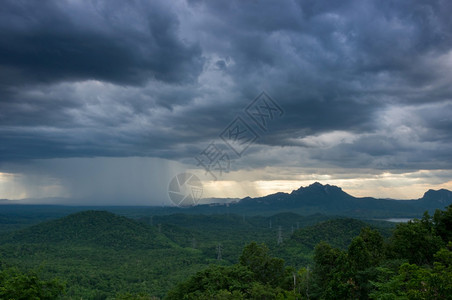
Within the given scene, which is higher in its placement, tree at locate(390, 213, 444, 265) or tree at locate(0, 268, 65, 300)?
tree at locate(390, 213, 444, 265)

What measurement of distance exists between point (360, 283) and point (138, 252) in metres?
145

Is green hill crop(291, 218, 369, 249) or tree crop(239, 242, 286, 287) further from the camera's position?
green hill crop(291, 218, 369, 249)

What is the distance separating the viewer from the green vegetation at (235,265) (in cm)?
2973

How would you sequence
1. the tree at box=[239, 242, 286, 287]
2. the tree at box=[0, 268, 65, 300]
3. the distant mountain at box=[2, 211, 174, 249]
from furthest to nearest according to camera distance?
the distant mountain at box=[2, 211, 174, 249] < the tree at box=[239, 242, 286, 287] < the tree at box=[0, 268, 65, 300]

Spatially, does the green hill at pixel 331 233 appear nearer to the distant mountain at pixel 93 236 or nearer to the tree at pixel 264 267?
the distant mountain at pixel 93 236

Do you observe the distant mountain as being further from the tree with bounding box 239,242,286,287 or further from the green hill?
the tree with bounding box 239,242,286,287

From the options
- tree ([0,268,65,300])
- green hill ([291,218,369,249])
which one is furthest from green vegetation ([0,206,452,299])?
green hill ([291,218,369,249])

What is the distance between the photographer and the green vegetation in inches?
1171

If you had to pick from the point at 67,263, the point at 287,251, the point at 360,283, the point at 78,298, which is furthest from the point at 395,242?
the point at 67,263

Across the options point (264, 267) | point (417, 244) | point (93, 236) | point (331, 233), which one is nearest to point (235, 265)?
point (264, 267)

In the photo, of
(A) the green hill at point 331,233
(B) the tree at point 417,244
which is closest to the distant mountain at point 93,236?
(A) the green hill at point 331,233

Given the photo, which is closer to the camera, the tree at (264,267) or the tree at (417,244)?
the tree at (417,244)

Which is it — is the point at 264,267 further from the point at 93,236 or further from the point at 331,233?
the point at 93,236

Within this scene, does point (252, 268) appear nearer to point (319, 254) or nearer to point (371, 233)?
point (319, 254)
